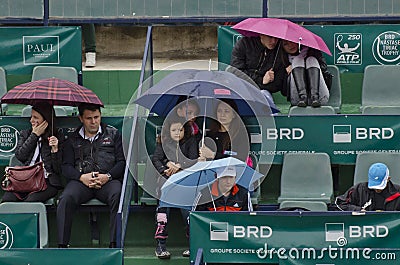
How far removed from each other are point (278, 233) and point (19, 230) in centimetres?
230

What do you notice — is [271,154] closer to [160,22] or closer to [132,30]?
[160,22]

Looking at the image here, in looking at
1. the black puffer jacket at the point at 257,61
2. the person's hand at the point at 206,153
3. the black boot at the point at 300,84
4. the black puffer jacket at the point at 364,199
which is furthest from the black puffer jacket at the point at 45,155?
the black puffer jacket at the point at 364,199

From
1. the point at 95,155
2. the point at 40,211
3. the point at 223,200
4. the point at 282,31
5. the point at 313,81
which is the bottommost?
the point at 40,211

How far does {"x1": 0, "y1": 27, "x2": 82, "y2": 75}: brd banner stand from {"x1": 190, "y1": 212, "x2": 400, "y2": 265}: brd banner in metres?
3.97

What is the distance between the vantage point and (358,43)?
44.0ft

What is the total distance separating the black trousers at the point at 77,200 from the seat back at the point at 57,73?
2.09 meters

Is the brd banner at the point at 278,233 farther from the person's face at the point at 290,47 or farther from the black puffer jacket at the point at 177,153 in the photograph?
the person's face at the point at 290,47

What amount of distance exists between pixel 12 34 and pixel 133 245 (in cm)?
331

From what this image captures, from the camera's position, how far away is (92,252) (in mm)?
9531

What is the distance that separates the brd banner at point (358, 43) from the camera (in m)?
13.4

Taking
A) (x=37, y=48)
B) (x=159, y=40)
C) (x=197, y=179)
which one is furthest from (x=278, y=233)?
(x=159, y=40)

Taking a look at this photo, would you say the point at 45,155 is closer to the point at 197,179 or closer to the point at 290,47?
the point at 197,179

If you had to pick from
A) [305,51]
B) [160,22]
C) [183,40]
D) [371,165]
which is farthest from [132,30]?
[371,165]

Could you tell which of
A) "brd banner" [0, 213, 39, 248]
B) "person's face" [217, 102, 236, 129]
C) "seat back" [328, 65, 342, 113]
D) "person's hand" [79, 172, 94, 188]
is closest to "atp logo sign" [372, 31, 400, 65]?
"seat back" [328, 65, 342, 113]
